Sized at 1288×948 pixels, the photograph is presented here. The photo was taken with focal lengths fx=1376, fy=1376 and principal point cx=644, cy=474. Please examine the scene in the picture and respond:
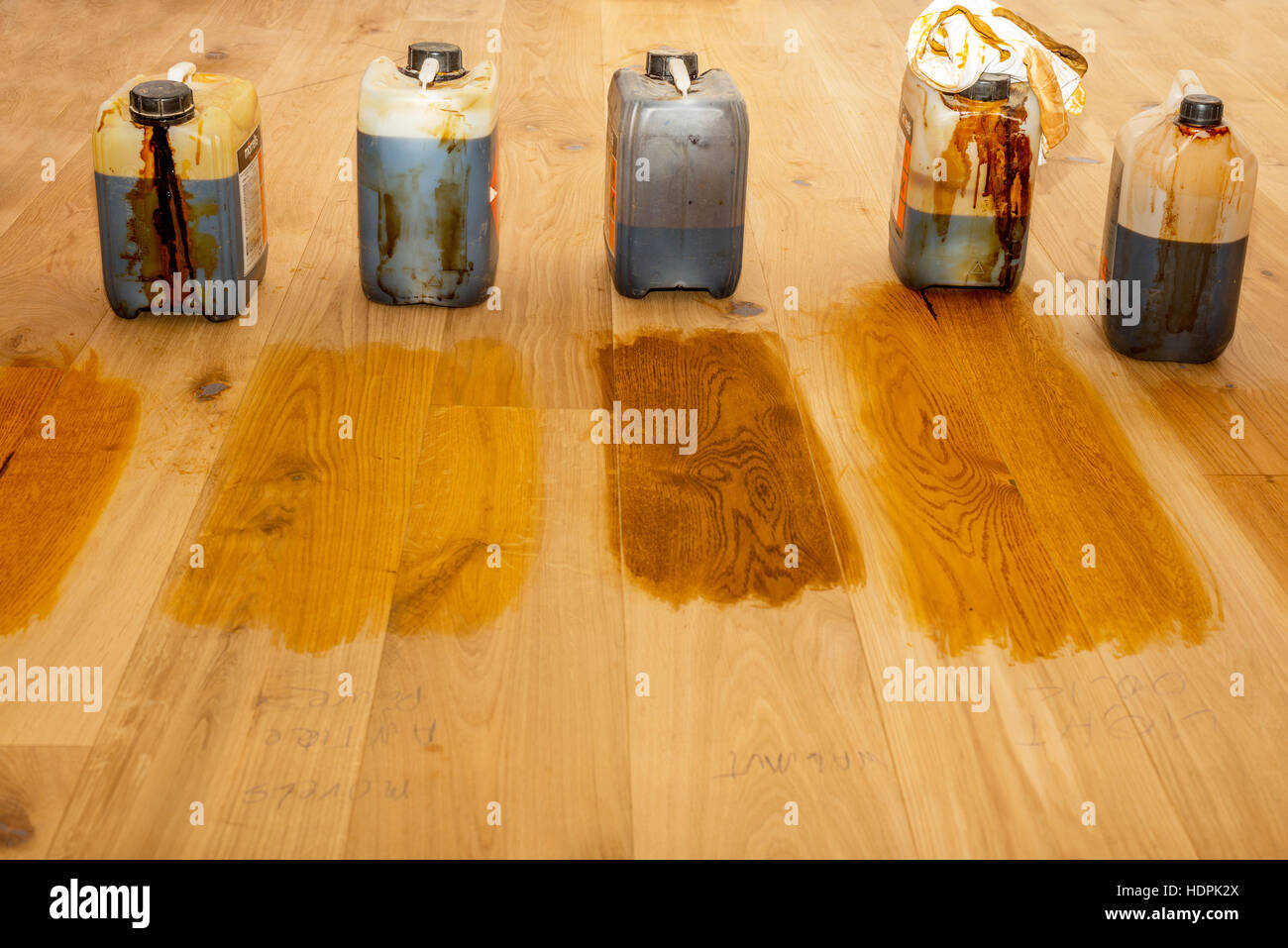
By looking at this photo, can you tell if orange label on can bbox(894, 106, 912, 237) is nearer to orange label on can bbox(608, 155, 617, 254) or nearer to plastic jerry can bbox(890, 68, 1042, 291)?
plastic jerry can bbox(890, 68, 1042, 291)

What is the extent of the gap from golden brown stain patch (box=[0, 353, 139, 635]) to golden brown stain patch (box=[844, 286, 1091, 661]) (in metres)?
0.85

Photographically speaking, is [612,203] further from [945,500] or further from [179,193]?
[945,500]

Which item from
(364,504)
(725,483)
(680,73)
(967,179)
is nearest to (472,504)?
(364,504)

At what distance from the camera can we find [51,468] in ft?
4.94

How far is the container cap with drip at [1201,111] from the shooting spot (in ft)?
5.52

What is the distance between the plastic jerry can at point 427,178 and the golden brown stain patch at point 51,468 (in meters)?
0.39

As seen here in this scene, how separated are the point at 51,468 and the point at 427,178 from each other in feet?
1.94

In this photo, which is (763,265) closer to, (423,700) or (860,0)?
(423,700)

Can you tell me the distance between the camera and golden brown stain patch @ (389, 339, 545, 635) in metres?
1.33

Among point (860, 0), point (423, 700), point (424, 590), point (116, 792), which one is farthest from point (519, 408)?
point (860, 0)

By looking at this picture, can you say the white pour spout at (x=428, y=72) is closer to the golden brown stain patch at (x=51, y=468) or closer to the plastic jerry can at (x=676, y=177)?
the plastic jerry can at (x=676, y=177)

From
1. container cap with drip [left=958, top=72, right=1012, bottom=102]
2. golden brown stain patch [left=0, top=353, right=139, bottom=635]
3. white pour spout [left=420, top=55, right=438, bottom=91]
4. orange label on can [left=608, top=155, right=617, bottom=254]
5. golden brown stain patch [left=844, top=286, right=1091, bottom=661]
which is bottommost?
golden brown stain patch [left=844, top=286, right=1091, bottom=661]

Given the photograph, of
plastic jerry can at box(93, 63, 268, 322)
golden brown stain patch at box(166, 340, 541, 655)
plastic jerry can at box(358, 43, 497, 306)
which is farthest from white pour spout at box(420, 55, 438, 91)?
golden brown stain patch at box(166, 340, 541, 655)
